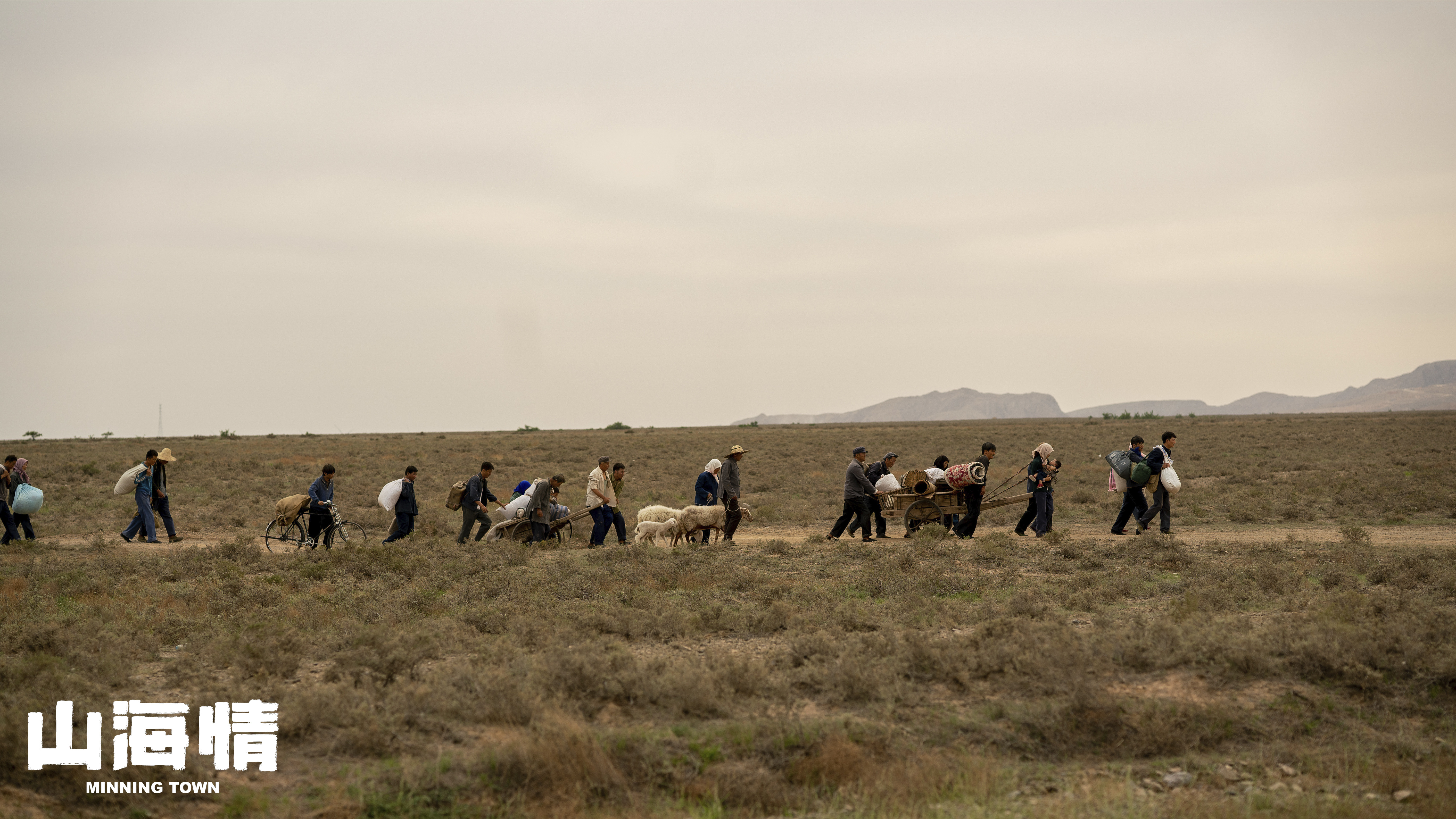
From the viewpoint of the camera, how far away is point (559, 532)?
20328 millimetres

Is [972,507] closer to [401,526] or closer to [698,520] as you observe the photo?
[698,520]

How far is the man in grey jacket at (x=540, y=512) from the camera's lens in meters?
19.4

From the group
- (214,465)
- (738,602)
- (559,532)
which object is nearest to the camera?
(738,602)

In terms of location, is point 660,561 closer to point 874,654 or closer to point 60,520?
point 874,654

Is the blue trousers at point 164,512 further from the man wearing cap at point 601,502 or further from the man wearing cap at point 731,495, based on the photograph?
the man wearing cap at point 731,495

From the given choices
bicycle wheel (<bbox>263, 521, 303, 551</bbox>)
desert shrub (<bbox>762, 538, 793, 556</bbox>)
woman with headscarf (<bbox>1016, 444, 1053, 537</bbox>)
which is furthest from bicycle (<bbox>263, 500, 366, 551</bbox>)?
woman with headscarf (<bbox>1016, 444, 1053, 537</bbox>)

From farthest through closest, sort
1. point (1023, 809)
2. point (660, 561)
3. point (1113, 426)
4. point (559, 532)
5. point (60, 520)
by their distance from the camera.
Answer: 1. point (1113, 426)
2. point (60, 520)
3. point (559, 532)
4. point (660, 561)
5. point (1023, 809)

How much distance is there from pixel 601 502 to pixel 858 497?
5100 millimetres

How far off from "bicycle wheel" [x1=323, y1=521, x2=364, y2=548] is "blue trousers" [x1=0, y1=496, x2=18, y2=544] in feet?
19.5

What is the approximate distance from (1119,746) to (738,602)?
20.0 feet

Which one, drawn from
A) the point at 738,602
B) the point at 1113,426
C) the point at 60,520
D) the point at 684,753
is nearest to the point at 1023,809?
the point at 684,753

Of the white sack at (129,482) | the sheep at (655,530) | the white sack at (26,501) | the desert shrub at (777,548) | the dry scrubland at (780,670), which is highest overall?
the white sack at (129,482)

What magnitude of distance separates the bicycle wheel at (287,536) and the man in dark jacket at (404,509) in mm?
1631

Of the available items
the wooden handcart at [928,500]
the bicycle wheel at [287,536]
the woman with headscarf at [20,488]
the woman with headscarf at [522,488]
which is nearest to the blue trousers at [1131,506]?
the wooden handcart at [928,500]
